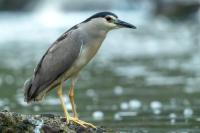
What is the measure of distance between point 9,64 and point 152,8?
2825cm

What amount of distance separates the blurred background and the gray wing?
7.59ft

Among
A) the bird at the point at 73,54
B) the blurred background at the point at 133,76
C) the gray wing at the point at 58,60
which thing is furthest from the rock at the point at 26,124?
the blurred background at the point at 133,76

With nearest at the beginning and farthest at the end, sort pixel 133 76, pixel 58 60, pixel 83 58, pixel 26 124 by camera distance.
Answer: pixel 26 124 → pixel 83 58 → pixel 58 60 → pixel 133 76

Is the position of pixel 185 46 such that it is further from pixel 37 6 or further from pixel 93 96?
pixel 37 6

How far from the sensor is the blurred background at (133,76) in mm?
12523

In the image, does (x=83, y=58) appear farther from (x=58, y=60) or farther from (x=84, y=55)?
(x=58, y=60)

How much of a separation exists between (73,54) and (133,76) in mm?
10024

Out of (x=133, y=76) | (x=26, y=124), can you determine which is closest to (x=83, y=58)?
(x=26, y=124)

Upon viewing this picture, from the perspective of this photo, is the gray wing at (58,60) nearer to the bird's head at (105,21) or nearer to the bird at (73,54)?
the bird at (73,54)

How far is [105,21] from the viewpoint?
8875mm

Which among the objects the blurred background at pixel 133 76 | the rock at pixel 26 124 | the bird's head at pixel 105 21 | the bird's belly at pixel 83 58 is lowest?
the rock at pixel 26 124

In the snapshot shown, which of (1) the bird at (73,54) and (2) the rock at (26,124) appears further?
(1) the bird at (73,54)

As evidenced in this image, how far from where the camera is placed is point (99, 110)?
13328mm

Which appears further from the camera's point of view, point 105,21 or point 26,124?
point 105,21
